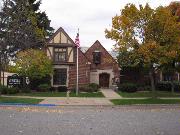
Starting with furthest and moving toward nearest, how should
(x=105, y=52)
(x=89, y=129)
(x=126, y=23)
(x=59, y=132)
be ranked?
(x=105, y=52), (x=126, y=23), (x=89, y=129), (x=59, y=132)

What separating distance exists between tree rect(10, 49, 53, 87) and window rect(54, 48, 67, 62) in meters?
5.08

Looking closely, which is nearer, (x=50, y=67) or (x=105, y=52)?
(x=50, y=67)

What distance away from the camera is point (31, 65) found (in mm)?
47438

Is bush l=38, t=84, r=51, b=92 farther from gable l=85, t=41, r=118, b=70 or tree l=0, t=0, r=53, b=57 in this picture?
tree l=0, t=0, r=53, b=57

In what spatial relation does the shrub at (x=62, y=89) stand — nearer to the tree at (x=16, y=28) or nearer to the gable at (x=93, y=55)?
the gable at (x=93, y=55)

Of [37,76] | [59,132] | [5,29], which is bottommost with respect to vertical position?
[59,132]

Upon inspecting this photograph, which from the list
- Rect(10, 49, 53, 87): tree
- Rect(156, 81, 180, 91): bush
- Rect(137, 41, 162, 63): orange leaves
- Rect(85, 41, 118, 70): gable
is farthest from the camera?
Rect(85, 41, 118, 70): gable

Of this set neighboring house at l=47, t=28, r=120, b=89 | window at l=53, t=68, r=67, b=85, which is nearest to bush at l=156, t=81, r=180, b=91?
neighboring house at l=47, t=28, r=120, b=89

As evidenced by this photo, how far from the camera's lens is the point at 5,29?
36.8 meters

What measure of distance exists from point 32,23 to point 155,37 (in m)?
11.9

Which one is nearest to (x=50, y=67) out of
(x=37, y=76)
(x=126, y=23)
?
(x=37, y=76)

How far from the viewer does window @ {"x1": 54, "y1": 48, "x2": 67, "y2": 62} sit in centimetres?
5381

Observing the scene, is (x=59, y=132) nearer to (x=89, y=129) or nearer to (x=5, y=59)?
(x=89, y=129)

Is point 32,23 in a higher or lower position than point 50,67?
higher
